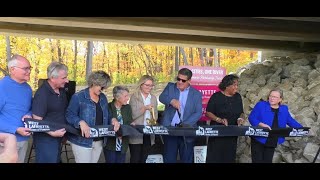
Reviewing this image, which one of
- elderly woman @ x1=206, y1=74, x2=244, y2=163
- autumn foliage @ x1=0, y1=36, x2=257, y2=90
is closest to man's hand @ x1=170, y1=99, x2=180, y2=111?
elderly woman @ x1=206, y1=74, x2=244, y2=163

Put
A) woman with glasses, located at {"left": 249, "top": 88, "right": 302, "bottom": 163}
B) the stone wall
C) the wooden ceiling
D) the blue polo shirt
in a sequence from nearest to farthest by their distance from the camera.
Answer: the blue polo shirt
woman with glasses, located at {"left": 249, "top": 88, "right": 302, "bottom": 163}
the stone wall
the wooden ceiling

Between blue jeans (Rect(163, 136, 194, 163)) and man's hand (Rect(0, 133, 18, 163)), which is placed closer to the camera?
man's hand (Rect(0, 133, 18, 163))

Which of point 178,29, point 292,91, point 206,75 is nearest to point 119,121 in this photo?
point 206,75

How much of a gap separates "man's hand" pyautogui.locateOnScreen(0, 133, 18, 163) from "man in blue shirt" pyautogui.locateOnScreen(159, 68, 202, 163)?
2211mm

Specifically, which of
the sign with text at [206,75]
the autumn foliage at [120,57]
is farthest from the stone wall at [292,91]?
the autumn foliage at [120,57]

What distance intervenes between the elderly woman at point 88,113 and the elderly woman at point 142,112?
0.53 meters

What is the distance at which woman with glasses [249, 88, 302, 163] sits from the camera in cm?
575

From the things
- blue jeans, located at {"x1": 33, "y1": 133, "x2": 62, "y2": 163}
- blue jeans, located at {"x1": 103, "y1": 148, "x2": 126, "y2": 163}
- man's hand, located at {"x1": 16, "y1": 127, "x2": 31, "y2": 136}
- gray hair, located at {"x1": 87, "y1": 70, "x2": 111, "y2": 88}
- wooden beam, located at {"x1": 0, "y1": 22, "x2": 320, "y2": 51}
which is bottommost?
blue jeans, located at {"x1": 103, "y1": 148, "x2": 126, "y2": 163}

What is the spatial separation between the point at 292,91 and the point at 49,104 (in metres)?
6.36

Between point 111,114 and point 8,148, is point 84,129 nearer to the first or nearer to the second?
point 111,114

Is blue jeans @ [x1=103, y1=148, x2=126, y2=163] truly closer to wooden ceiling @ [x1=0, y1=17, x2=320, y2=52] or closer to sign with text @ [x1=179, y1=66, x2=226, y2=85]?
sign with text @ [x1=179, y1=66, x2=226, y2=85]

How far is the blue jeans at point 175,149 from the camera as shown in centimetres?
586
